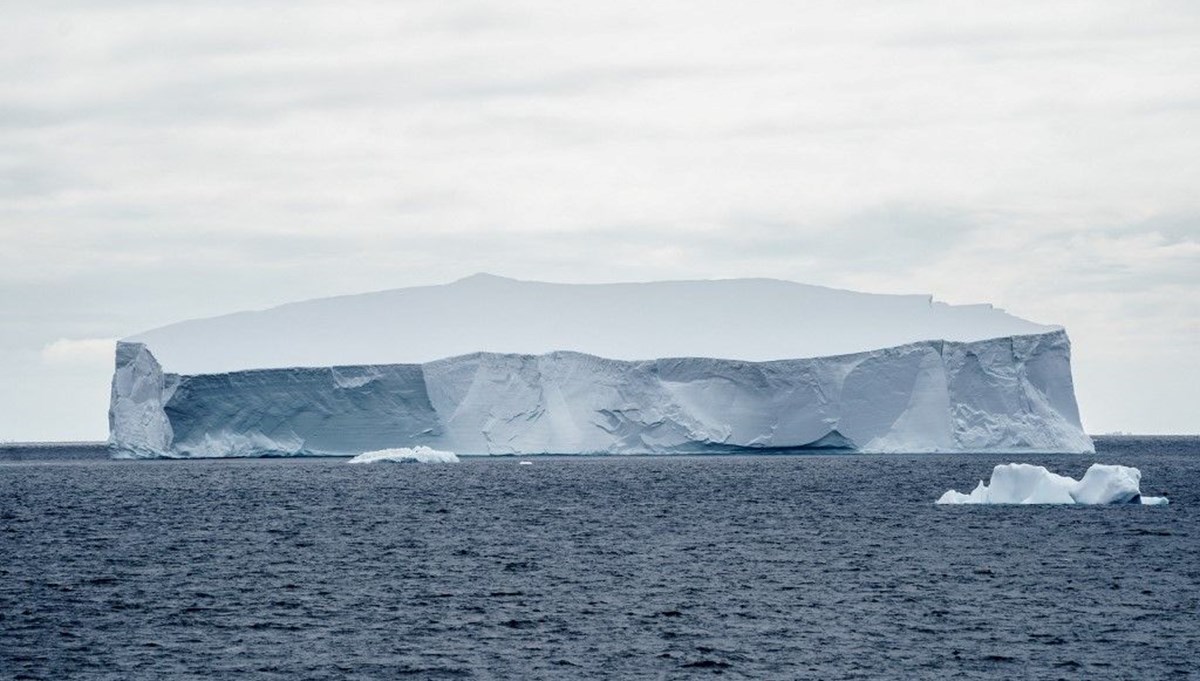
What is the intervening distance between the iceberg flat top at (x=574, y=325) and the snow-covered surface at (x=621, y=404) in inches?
44.4

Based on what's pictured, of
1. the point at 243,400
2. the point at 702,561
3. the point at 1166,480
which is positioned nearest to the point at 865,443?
the point at 1166,480

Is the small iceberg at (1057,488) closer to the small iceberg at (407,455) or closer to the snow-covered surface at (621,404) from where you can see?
the snow-covered surface at (621,404)

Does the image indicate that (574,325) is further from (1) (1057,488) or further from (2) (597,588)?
(2) (597,588)

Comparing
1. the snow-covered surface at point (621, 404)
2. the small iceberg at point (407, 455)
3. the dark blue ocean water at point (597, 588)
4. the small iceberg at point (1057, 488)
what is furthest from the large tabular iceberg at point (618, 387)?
the small iceberg at point (1057, 488)

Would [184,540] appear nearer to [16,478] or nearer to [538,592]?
[538,592]

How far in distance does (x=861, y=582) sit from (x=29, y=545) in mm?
11090

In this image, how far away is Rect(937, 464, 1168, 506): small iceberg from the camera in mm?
25391

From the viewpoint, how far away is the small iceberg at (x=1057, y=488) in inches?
1000

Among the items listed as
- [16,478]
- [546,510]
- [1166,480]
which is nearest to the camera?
[546,510]

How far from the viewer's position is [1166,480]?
36.8 m

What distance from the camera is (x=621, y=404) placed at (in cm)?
3847

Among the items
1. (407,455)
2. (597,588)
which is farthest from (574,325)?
(597,588)

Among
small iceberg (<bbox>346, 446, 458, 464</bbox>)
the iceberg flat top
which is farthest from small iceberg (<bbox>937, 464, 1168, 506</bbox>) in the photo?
small iceberg (<bbox>346, 446, 458, 464</bbox>)

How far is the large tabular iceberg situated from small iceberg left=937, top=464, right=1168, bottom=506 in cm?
1027
